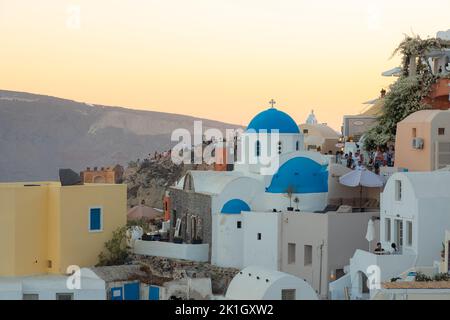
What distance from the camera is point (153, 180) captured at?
225 feet

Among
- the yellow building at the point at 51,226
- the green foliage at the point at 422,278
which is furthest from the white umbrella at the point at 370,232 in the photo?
the yellow building at the point at 51,226

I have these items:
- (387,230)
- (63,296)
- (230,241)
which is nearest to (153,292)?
(63,296)

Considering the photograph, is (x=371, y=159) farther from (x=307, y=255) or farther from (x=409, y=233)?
(x=409, y=233)

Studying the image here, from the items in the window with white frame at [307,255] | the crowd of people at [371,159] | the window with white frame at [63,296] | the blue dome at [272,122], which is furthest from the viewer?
the crowd of people at [371,159]

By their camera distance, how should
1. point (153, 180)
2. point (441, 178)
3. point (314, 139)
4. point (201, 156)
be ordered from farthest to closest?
1. point (153, 180)
2. point (201, 156)
3. point (314, 139)
4. point (441, 178)

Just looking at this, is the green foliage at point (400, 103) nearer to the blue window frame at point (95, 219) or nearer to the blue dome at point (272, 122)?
the blue dome at point (272, 122)

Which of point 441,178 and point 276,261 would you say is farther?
point 276,261

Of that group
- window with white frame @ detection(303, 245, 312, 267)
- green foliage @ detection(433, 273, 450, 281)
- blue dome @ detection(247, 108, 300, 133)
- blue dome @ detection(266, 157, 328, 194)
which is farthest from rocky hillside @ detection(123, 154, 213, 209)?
green foliage @ detection(433, 273, 450, 281)

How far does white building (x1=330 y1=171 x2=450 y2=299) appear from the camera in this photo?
3331 cm

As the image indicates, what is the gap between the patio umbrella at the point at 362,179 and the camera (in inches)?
1555

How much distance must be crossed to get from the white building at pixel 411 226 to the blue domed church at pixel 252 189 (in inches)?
202
